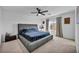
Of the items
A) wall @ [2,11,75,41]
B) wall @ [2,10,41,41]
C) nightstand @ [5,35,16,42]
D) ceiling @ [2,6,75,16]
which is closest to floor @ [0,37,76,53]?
nightstand @ [5,35,16,42]

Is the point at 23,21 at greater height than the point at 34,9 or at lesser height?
lesser

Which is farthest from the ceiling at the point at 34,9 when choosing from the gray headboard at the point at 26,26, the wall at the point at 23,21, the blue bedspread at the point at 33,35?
the blue bedspread at the point at 33,35

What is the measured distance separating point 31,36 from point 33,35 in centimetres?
9

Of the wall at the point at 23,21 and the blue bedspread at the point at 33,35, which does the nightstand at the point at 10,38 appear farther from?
the blue bedspread at the point at 33,35

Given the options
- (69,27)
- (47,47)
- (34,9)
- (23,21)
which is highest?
(34,9)

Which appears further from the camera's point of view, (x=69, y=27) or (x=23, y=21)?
(x=23, y=21)

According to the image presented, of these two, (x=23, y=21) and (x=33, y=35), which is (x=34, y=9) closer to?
(x=23, y=21)

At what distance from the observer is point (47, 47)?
2551 mm

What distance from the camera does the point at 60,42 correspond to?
2633 millimetres

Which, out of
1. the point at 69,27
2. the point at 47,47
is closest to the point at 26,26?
the point at 47,47

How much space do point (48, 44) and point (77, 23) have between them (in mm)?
1118

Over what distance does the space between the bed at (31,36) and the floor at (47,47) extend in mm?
135
